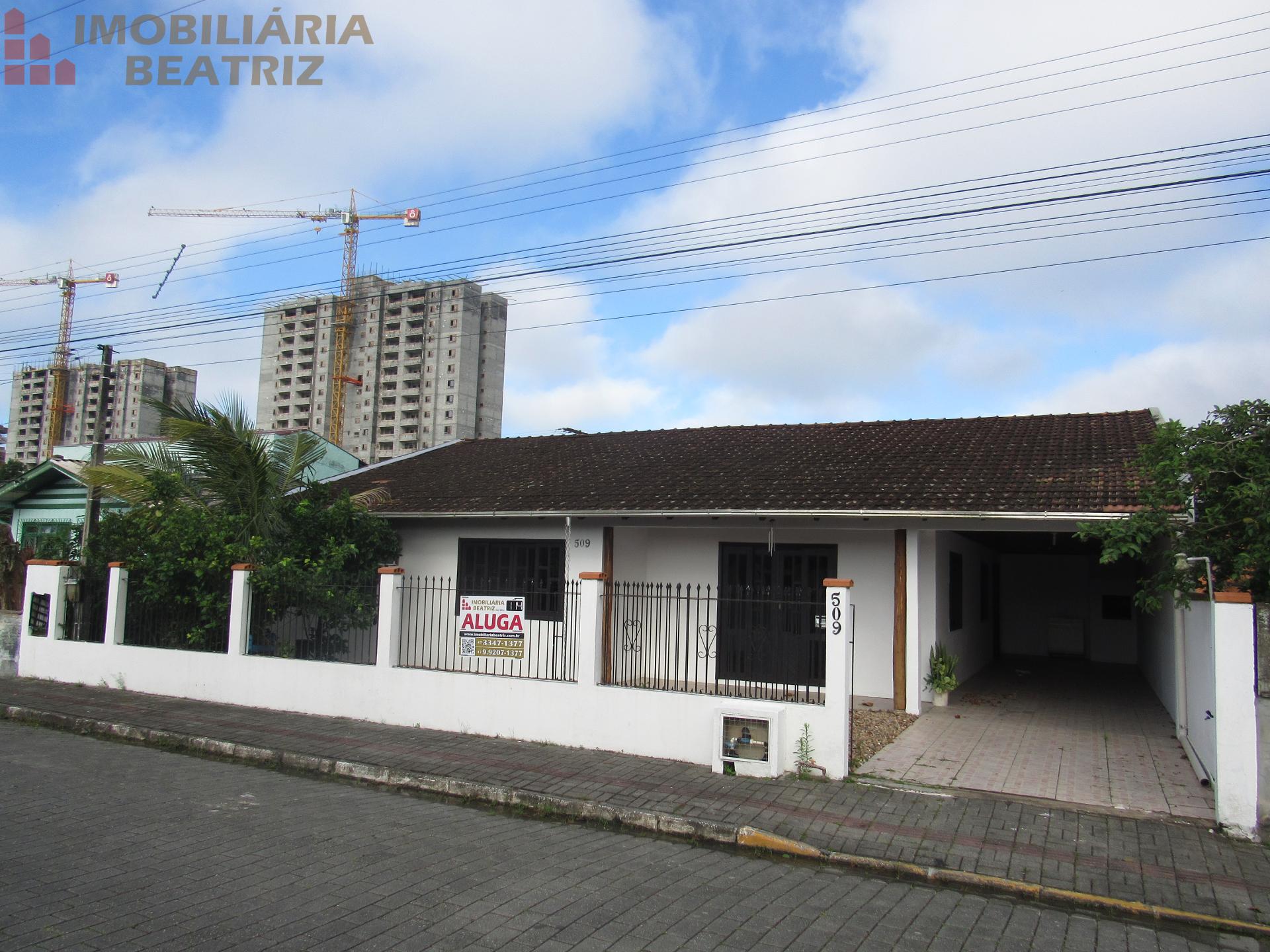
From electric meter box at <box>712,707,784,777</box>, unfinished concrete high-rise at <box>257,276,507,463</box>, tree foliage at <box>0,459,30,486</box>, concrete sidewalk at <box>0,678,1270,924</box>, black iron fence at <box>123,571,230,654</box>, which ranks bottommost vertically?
concrete sidewalk at <box>0,678,1270,924</box>

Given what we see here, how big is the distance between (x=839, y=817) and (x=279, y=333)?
70.0 m

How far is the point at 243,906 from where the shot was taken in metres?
4.78

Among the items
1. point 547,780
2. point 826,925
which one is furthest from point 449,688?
point 826,925

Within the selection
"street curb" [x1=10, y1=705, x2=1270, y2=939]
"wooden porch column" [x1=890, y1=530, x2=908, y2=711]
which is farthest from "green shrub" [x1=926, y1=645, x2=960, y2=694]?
"street curb" [x1=10, y1=705, x2=1270, y2=939]

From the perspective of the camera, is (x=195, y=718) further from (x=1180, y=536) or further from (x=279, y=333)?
(x=279, y=333)

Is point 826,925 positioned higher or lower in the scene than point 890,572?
lower

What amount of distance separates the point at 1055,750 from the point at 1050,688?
5232 millimetres

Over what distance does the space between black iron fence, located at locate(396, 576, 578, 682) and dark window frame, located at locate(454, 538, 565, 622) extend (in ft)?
0.10

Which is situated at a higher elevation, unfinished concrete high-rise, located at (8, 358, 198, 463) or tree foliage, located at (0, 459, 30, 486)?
unfinished concrete high-rise, located at (8, 358, 198, 463)

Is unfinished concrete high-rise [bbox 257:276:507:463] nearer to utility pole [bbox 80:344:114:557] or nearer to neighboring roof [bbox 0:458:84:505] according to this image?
neighboring roof [bbox 0:458:84:505]

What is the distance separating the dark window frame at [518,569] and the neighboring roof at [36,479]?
874cm

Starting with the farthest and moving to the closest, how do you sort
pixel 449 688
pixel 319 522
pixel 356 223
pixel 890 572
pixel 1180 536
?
pixel 356 223 → pixel 319 522 → pixel 890 572 → pixel 449 688 → pixel 1180 536

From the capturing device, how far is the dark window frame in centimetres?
1339

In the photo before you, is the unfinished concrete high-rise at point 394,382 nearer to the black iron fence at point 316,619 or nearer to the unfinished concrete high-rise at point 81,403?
the unfinished concrete high-rise at point 81,403
